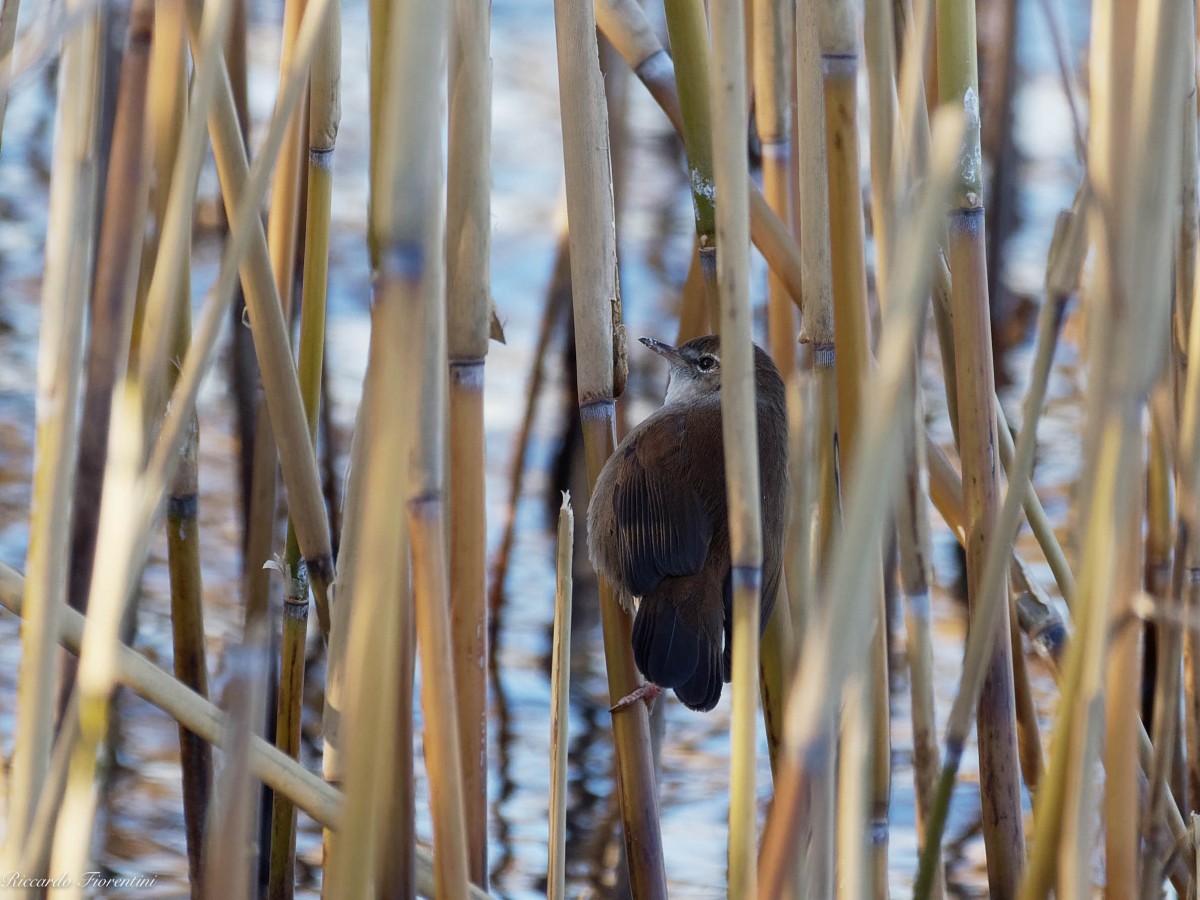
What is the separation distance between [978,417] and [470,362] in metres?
0.61

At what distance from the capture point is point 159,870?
232 cm

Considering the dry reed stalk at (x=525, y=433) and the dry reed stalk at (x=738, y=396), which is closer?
the dry reed stalk at (x=738, y=396)

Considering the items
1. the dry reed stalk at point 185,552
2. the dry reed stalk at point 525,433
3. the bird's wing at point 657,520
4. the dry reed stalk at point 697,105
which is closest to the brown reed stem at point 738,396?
the dry reed stalk at point 697,105

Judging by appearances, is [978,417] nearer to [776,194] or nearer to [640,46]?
[776,194]

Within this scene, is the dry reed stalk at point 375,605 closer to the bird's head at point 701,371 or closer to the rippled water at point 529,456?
the bird's head at point 701,371

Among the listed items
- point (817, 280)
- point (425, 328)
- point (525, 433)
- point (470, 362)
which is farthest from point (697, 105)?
point (525, 433)

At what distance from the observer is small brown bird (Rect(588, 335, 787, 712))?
6.32 feet

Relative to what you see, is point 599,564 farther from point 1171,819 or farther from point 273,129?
point 273,129

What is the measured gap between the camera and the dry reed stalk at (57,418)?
0.97 m

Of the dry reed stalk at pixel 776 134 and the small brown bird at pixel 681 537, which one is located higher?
the dry reed stalk at pixel 776 134

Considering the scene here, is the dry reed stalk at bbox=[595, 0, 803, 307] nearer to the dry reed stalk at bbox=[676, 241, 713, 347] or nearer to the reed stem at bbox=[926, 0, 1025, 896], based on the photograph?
the reed stem at bbox=[926, 0, 1025, 896]

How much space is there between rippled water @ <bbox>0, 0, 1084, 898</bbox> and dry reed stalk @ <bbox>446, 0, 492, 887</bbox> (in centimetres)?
109

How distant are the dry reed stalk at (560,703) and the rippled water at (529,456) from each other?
935 mm

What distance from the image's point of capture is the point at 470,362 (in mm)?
1325
